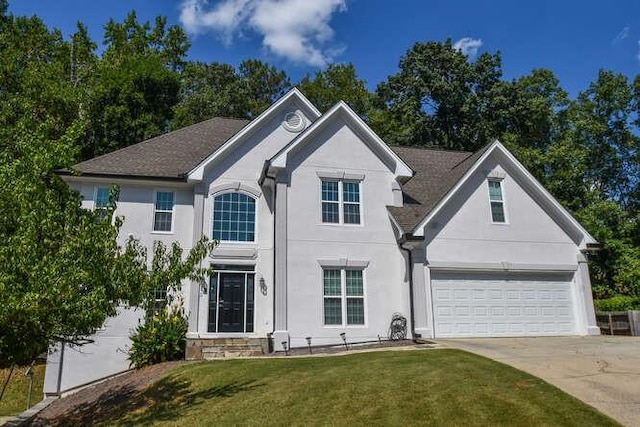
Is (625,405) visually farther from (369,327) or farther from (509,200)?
(509,200)

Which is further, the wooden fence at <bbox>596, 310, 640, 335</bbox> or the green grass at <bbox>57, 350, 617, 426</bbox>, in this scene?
the wooden fence at <bbox>596, 310, 640, 335</bbox>

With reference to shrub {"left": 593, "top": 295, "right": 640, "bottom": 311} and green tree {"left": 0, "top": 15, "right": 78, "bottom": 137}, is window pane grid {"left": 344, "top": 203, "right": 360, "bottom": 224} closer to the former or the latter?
shrub {"left": 593, "top": 295, "right": 640, "bottom": 311}

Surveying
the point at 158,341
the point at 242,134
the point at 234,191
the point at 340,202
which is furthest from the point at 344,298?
the point at 242,134

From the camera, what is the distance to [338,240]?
17.3m

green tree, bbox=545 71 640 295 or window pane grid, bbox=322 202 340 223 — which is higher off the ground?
green tree, bbox=545 71 640 295

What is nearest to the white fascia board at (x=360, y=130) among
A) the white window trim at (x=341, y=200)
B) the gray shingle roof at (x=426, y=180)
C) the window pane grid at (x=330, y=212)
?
the gray shingle roof at (x=426, y=180)

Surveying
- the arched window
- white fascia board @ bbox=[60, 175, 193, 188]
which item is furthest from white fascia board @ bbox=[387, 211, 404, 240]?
white fascia board @ bbox=[60, 175, 193, 188]

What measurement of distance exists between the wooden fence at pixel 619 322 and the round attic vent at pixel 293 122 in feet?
45.1

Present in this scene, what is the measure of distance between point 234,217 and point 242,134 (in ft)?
10.3

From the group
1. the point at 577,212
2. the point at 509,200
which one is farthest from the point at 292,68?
the point at 509,200

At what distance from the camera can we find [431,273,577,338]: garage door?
17.0 meters

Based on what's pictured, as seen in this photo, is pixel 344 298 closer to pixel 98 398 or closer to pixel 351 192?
pixel 351 192

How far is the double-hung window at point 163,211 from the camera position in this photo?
1811 centimetres

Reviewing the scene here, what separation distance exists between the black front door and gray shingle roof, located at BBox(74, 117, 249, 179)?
4.16 metres
